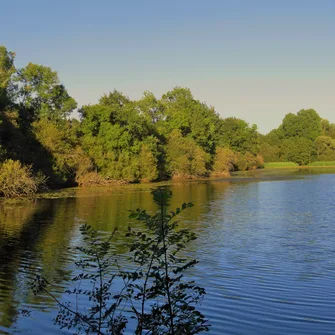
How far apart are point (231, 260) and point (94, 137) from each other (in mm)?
39913

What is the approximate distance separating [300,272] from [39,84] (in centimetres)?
4204

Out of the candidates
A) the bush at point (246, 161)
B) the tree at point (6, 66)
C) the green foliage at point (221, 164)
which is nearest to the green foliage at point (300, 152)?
the bush at point (246, 161)

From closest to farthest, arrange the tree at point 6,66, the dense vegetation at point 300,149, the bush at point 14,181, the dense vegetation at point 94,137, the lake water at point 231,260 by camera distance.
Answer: the lake water at point 231,260 < the bush at point 14,181 < the dense vegetation at point 94,137 < the tree at point 6,66 < the dense vegetation at point 300,149

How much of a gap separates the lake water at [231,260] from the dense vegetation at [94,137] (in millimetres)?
12718

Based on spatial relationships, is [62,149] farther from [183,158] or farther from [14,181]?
[183,158]

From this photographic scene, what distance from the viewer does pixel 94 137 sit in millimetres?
51781

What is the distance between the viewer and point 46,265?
1298 cm

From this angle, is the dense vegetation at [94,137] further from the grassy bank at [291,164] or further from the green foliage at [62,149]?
the grassy bank at [291,164]

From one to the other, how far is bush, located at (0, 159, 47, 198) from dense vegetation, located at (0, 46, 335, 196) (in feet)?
0.36

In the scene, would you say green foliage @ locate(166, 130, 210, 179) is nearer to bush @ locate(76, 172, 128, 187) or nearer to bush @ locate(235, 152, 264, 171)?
bush @ locate(76, 172, 128, 187)

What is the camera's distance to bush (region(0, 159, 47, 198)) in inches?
1268

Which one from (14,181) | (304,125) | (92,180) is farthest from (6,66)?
(304,125)

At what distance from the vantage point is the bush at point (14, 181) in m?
32.2

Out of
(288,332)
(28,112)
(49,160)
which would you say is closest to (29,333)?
(288,332)
